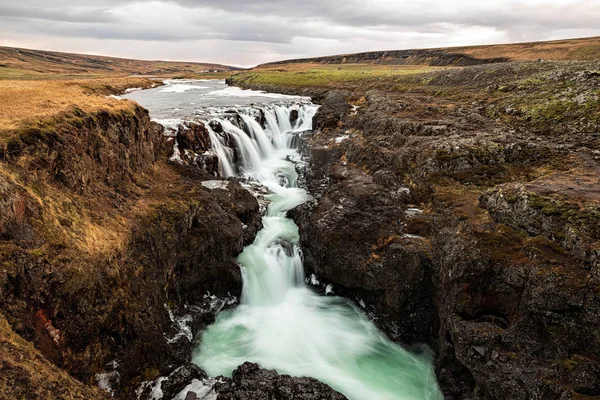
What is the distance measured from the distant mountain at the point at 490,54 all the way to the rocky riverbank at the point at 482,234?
2486 inches

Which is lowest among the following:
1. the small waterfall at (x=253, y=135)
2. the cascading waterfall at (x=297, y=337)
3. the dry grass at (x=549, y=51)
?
the cascading waterfall at (x=297, y=337)

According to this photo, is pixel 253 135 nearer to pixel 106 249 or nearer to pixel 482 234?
pixel 106 249

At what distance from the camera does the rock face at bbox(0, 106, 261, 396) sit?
9.34m

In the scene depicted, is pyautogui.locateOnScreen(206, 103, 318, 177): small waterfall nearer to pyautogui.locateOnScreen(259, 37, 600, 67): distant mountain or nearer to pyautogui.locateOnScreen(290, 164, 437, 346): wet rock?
pyautogui.locateOnScreen(290, 164, 437, 346): wet rock

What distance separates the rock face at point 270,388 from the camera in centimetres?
1076

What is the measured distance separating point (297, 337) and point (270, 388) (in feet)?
14.1

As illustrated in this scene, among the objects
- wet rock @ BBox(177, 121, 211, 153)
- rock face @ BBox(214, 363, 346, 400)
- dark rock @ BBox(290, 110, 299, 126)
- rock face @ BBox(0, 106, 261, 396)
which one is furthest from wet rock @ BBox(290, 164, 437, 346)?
dark rock @ BBox(290, 110, 299, 126)

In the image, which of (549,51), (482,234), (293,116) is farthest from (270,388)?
(549,51)

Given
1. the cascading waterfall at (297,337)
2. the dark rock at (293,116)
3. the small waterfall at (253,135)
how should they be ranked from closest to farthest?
the cascading waterfall at (297,337) < the small waterfall at (253,135) < the dark rock at (293,116)

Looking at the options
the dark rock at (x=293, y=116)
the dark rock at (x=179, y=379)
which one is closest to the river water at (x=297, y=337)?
the dark rock at (x=179, y=379)

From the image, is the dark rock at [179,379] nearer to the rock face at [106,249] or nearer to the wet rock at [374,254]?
the rock face at [106,249]

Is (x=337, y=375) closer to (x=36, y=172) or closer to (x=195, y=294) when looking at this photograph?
(x=195, y=294)

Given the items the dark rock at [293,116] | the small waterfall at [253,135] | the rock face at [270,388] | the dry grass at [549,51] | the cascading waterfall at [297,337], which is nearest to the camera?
the rock face at [270,388]

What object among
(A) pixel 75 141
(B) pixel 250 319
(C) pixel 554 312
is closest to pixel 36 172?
(A) pixel 75 141
